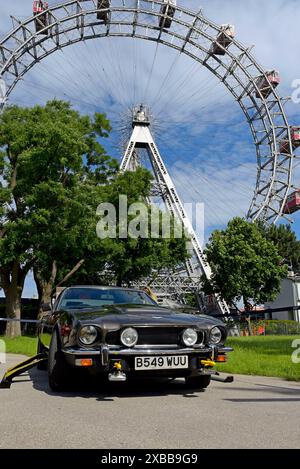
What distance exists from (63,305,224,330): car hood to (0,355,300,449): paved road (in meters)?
0.75

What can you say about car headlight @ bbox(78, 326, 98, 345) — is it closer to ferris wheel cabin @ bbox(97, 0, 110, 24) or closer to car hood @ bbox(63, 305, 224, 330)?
car hood @ bbox(63, 305, 224, 330)

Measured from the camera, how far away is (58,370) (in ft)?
16.0

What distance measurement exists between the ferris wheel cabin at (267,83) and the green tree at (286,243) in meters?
14.2

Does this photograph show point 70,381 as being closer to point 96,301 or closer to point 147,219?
point 96,301

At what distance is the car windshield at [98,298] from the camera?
5963 mm

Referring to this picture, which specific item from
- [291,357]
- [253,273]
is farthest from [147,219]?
[291,357]

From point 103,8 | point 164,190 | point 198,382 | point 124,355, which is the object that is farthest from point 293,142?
point 124,355

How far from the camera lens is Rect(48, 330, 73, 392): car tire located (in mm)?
4816

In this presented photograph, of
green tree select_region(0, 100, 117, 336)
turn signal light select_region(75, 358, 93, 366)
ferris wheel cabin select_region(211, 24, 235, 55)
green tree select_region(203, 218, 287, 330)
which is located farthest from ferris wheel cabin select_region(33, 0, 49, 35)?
turn signal light select_region(75, 358, 93, 366)

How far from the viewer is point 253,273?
38.4 meters

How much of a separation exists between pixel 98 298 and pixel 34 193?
13222 mm

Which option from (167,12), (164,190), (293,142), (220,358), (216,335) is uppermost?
(167,12)

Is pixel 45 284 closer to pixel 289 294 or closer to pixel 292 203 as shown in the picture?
pixel 292 203
